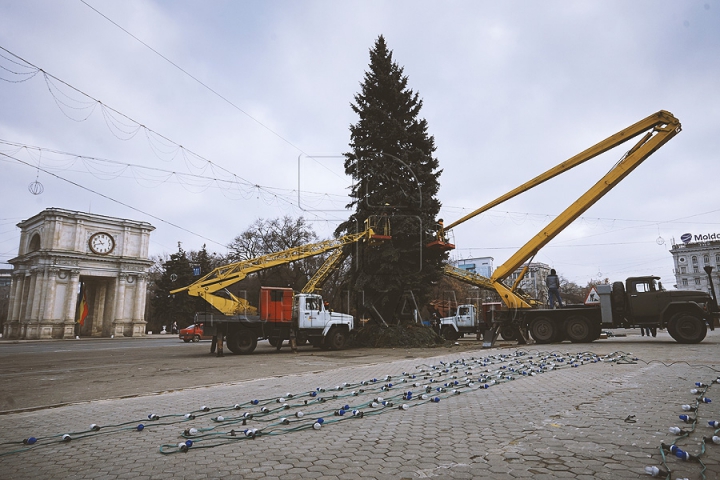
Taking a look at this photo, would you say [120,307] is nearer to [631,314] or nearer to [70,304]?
[70,304]

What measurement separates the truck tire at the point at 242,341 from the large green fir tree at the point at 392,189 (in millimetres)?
7311

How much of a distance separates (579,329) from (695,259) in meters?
101

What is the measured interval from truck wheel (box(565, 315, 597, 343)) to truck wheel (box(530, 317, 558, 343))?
619mm

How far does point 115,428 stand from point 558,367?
33.1 ft

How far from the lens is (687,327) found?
1770cm

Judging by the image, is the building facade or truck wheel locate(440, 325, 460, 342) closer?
truck wheel locate(440, 325, 460, 342)

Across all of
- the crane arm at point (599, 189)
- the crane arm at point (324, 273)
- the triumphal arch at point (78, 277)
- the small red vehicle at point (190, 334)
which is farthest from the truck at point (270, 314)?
the triumphal arch at point (78, 277)

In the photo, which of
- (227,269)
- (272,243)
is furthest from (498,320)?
(272,243)

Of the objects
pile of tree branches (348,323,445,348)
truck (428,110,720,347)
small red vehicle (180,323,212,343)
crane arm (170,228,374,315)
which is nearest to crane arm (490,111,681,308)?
truck (428,110,720,347)

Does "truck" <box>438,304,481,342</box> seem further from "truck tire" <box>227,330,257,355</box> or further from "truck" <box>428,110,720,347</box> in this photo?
"truck tire" <box>227,330,257,355</box>

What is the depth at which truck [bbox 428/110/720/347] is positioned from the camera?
17781 mm

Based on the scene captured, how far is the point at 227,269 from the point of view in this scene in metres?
23.9

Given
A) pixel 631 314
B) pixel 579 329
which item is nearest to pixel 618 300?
pixel 631 314

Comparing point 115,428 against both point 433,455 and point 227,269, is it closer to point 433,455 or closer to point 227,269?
point 433,455
